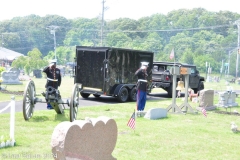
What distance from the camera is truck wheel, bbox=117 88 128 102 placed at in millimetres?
17234

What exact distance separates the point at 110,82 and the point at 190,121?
535cm

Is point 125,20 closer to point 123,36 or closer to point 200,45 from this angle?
point 123,36

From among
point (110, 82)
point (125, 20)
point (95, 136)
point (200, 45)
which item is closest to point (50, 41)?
point (125, 20)

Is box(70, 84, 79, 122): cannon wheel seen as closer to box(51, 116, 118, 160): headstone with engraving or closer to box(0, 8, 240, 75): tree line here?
box(51, 116, 118, 160): headstone with engraving

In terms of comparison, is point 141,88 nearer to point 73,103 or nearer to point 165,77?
point 73,103

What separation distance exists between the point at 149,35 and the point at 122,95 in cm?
7517

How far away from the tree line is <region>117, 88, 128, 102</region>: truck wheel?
47175 millimetres

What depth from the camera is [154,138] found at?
29.9 ft

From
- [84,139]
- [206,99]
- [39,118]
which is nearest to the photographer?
[84,139]

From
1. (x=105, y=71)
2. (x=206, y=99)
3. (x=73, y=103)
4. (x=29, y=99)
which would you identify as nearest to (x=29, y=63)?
(x=105, y=71)

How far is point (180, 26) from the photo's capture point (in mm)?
100625

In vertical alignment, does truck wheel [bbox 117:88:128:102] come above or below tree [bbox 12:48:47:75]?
below

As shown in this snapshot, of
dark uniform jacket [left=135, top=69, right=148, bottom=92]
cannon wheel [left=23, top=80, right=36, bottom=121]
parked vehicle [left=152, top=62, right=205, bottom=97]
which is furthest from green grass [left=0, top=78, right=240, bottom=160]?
parked vehicle [left=152, top=62, right=205, bottom=97]

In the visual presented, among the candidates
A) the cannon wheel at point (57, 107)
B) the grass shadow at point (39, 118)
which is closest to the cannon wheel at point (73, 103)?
the cannon wheel at point (57, 107)
